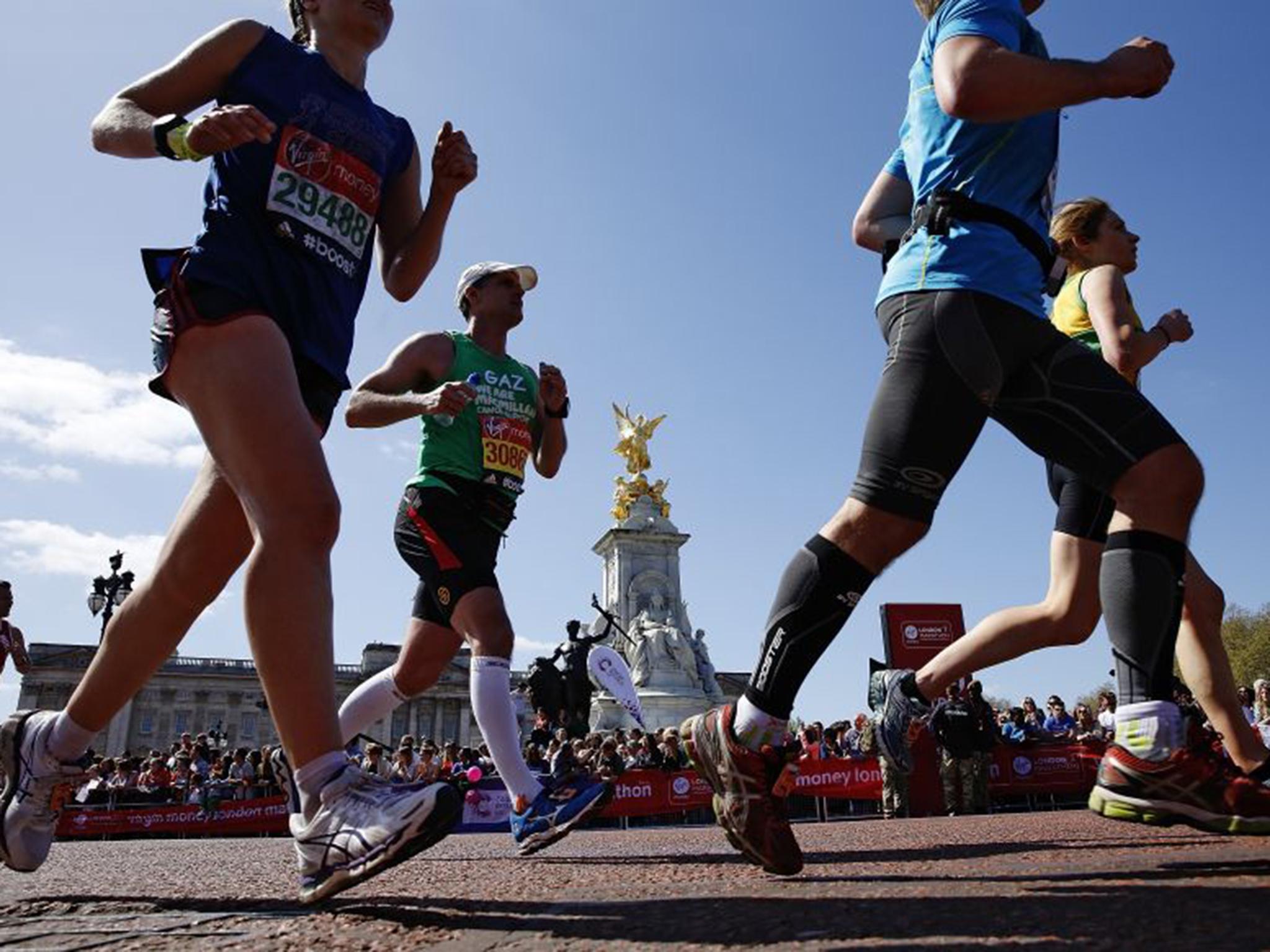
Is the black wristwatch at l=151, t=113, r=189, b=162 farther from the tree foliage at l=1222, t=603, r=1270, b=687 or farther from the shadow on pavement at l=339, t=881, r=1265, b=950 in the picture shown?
the tree foliage at l=1222, t=603, r=1270, b=687

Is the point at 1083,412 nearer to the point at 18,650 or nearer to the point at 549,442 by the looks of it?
the point at 549,442

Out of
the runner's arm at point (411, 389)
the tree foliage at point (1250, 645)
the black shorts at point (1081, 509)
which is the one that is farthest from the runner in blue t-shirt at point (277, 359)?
the tree foliage at point (1250, 645)

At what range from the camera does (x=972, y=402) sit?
2.63m

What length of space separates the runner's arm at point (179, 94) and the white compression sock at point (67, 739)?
4.98 feet

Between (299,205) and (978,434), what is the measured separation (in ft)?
6.13

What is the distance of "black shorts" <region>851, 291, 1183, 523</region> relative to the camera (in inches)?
103

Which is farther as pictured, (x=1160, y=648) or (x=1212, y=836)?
(x=1212, y=836)

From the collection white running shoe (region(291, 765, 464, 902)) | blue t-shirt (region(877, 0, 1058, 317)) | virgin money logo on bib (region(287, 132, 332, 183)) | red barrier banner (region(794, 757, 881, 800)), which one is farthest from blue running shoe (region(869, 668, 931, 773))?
red barrier banner (region(794, 757, 881, 800))

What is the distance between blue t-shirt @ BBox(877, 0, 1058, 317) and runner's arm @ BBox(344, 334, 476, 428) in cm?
156

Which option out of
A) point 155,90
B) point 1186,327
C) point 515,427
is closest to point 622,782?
point 515,427

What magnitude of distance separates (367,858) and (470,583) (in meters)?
2.34

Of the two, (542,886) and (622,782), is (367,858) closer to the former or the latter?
(542,886)

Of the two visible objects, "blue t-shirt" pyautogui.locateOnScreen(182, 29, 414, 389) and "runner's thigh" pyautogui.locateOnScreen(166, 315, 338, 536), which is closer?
"runner's thigh" pyautogui.locateOnScreen(166, 315, 338, 536)

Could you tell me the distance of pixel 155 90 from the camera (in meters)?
2.57
